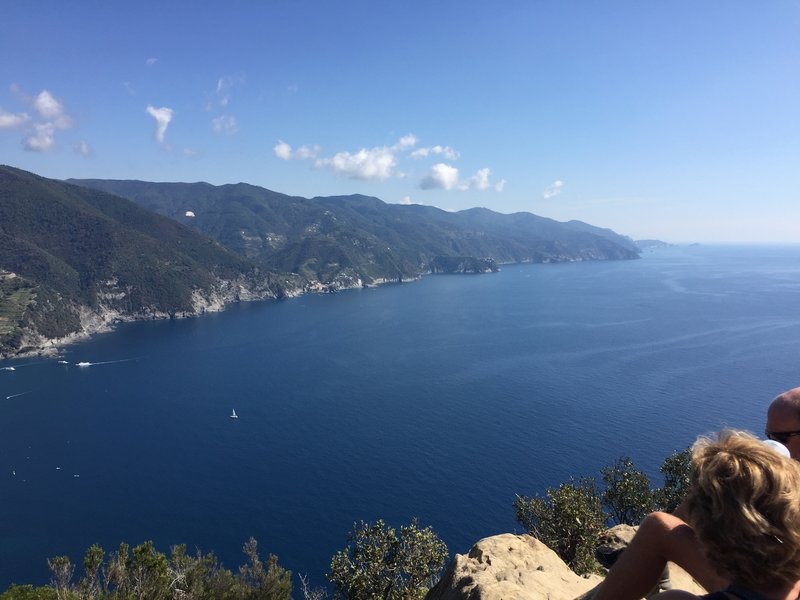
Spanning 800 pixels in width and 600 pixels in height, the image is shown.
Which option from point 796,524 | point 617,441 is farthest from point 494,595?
point 617,441

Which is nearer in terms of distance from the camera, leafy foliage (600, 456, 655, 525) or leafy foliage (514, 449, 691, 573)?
leafy foliage (514, 449, 691, 573)

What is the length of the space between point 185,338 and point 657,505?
168 meters

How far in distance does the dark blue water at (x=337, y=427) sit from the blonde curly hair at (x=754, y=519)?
208 ft

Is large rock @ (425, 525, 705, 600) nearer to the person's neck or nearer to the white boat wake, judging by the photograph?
the person's neck

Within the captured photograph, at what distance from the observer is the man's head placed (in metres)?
5.39

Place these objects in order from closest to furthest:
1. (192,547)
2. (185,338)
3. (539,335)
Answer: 1. (192,547)
2. (539,335)
3. (185,338)

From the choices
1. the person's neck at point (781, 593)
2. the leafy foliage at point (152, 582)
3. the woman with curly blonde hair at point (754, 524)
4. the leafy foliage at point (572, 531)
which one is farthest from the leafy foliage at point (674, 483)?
the woman with curly blonde hair at point (754, 524)

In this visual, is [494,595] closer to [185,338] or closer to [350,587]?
[350,587]

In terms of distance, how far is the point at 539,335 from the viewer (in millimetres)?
160625

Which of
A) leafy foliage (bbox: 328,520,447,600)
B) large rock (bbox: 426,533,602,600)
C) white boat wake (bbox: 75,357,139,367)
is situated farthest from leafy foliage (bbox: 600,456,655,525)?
white boat wake (bbox: 75,357,139,367)

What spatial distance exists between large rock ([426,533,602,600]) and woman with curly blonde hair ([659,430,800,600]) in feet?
32.8

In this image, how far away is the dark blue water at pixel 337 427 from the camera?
219ft

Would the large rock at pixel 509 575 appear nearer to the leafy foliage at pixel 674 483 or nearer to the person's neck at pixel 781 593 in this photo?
the person's neck at pixel 781 593

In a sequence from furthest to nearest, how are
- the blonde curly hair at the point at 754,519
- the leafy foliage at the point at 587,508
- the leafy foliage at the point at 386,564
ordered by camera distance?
the leafy foliage at the point at 386,564, the leafy foliage at the point at 587,508, the blonde curly hair at the point at 754,519
